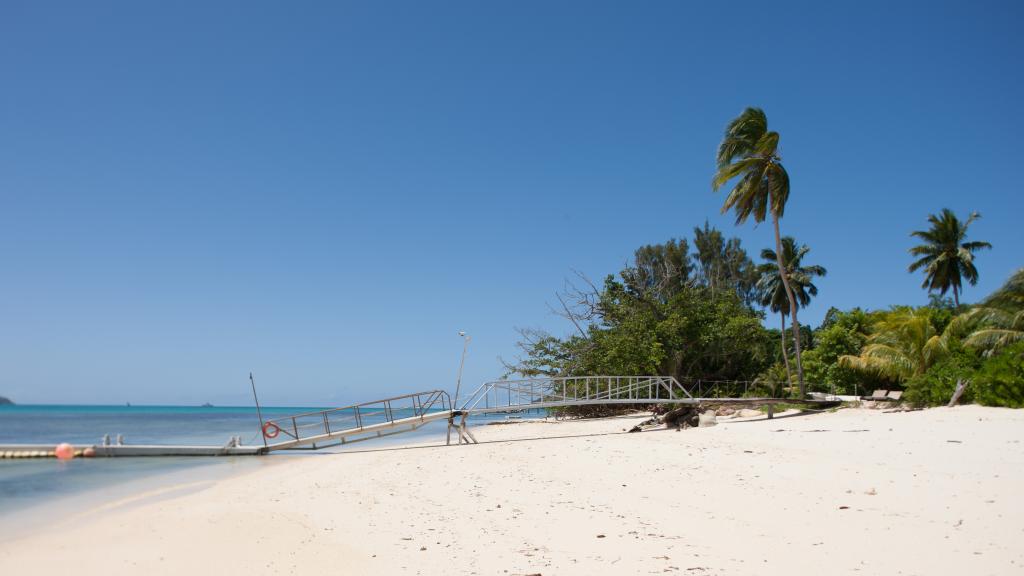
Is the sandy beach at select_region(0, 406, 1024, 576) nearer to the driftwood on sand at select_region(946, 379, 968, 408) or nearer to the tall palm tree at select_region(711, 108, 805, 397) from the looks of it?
the driftwood on sand at select_region(946, 379, 968, 408)

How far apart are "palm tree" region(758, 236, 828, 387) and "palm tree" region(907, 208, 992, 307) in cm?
631

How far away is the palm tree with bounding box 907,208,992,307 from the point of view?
118ft

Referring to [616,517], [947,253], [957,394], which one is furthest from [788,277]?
[616,517]

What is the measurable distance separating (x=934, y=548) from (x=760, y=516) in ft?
5.68

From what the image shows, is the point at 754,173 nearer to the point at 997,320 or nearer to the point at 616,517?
the point at 997,320

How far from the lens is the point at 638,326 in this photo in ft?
92.8

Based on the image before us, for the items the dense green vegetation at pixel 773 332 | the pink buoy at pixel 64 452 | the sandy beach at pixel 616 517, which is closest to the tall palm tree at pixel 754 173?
the dense green vegetation at pixel 773 332

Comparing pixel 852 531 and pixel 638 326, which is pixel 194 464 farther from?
pixel 638 326

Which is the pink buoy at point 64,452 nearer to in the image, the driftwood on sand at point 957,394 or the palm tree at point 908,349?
the driftwood on sand at point 957,394

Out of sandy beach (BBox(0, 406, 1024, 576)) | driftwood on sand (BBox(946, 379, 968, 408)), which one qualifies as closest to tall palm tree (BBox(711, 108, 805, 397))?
driftwood on sand (BBox(946, 379, 968, 408))

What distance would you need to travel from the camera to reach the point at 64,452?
59.6 feet

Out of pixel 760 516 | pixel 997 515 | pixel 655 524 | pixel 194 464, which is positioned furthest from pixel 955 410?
pixel 194 464

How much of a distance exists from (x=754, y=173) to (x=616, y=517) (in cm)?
1981

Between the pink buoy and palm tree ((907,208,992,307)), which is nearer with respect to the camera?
the pink buoy
